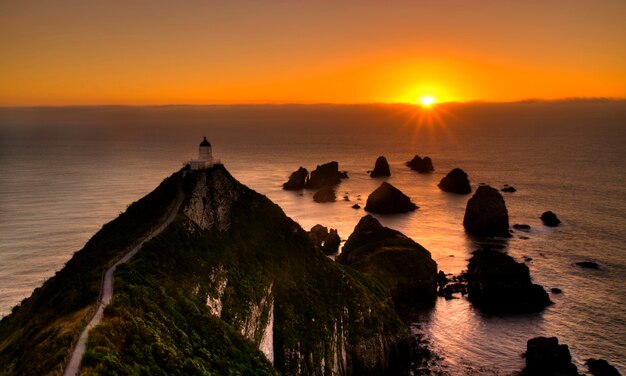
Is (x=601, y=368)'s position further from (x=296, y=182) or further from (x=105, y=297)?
(x=296, y=182)

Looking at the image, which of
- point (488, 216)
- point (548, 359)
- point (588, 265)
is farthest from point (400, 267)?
point (488, 216)

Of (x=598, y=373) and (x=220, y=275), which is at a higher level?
(x=220, y=275)

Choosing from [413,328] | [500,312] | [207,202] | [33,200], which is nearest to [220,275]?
[207,202]

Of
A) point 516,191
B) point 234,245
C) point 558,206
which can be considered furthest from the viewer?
point 516,191

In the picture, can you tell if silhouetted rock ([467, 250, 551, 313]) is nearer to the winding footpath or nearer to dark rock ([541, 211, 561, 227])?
dark rock ([541, 211, 561, 227])

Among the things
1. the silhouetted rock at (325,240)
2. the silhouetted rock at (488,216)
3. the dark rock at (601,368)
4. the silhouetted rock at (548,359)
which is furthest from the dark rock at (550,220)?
the silhouetted rock at (548,359)

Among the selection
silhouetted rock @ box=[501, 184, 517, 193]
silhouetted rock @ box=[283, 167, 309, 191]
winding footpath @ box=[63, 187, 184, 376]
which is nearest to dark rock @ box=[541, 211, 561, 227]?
silhouetted rock @ box=[501, 184, 517, 193]

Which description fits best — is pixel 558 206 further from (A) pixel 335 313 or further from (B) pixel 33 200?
(B) pixel 33 200
